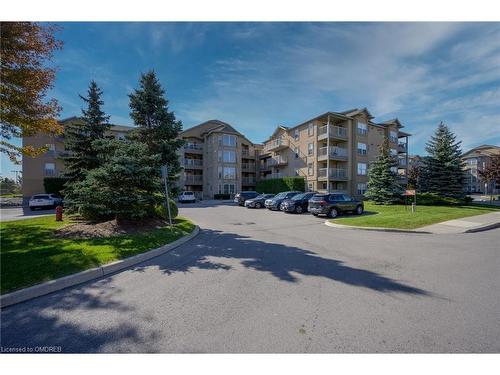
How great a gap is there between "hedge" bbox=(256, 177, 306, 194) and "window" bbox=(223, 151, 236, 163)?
257 inches

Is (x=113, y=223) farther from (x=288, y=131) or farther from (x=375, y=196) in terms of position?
(x=288, y=131)

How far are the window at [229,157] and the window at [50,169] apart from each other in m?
24.5

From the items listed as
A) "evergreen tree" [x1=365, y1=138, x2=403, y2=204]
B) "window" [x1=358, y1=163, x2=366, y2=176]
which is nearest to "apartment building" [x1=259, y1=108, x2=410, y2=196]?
"window" [x1=358, y1=163, x2=366, y2=176]

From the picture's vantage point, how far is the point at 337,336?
2932 millimetres

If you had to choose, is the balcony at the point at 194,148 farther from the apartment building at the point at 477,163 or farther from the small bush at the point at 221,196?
the apartment building at the point at 477,163

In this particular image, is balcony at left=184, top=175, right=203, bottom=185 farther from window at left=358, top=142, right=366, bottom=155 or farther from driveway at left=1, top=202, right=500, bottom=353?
driveway at left=1, top=202, right=500, bottom=353

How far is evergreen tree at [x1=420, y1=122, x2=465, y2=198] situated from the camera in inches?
961

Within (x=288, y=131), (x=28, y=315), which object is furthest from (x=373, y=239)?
(x=288, y=131)

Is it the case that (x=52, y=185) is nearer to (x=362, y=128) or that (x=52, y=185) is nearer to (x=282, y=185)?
(x=282, y=185)

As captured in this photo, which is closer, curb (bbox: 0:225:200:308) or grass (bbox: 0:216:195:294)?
curb (bbox: 0:225:200:308)

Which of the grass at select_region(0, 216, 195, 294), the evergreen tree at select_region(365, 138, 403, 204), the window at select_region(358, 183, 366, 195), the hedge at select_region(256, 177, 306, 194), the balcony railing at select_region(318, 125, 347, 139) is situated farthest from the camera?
the hedge at select_region(256, 177, 306, 194)

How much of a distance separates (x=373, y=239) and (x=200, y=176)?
37452 millimetres

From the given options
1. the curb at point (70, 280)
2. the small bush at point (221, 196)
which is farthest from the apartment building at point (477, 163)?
the curb at point (70, 280)

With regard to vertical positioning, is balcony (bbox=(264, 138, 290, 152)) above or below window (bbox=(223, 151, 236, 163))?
above
